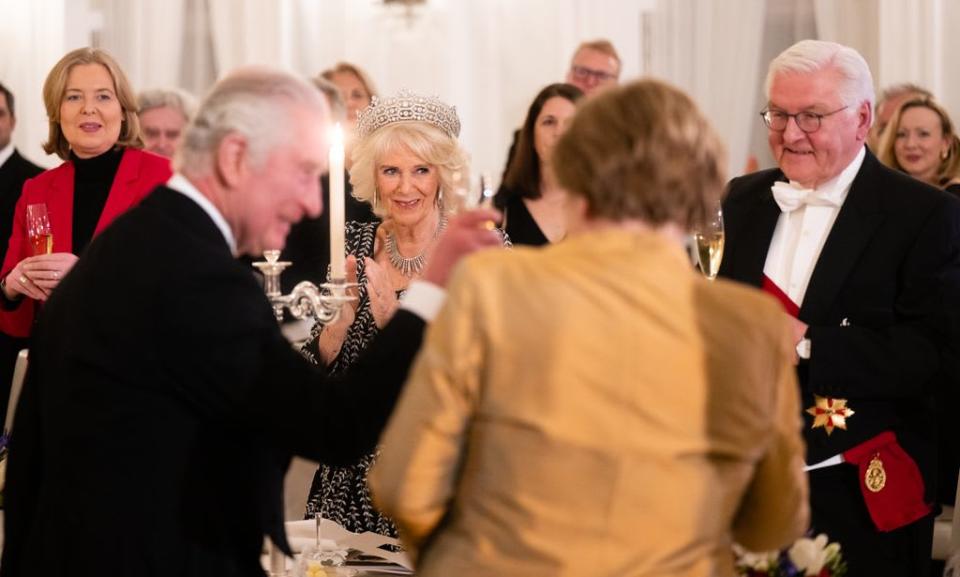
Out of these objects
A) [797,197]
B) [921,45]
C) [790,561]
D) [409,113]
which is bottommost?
[790,561]

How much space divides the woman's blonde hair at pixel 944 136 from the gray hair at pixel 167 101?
3021 millimetres

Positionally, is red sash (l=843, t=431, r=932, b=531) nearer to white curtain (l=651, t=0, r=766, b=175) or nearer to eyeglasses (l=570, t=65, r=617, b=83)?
eyeglasses (l=570, t=65, r=617, b=83)

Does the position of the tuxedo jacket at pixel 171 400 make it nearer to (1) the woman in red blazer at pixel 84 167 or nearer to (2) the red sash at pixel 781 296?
(2) the red sash at pixel 781 296

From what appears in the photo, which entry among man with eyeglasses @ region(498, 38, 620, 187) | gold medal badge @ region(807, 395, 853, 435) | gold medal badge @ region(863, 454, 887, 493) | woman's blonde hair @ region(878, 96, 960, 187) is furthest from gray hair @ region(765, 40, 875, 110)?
man with eyeglasses @ region(498, 38, 620, 187)

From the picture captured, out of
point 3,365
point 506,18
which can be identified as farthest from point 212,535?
point 506,18

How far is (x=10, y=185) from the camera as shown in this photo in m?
5.23

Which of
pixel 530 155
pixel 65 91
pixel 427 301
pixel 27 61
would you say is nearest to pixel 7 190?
pixel 65 91

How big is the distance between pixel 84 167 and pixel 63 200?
0.14 m

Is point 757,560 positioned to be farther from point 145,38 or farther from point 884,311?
point 145,38

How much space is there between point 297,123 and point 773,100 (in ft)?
4.85

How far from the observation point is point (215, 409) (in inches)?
77.2

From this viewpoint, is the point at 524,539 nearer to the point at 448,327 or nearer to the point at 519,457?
the point at 519,457

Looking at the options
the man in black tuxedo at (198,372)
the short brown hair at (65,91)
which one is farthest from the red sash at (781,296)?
the short brown hair at (65,91)

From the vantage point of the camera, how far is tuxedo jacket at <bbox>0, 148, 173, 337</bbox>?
4016 mm
